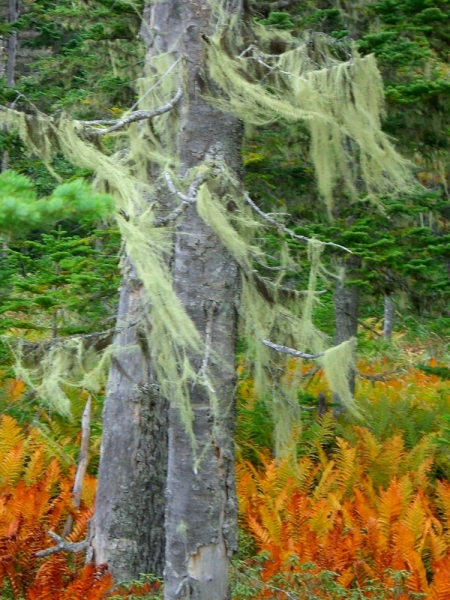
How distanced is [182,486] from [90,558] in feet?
6.19

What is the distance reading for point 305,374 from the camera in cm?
662

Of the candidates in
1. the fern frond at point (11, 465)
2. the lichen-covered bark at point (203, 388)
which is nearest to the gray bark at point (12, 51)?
the fern frond at point (11, 465)

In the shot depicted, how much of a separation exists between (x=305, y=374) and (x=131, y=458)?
6.79 ft

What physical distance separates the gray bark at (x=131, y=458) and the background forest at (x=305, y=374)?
20 cm

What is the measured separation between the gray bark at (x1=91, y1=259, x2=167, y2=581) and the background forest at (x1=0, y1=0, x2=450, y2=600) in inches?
8.0

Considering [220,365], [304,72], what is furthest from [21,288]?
[304,72]

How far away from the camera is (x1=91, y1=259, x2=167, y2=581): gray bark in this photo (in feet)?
17.1

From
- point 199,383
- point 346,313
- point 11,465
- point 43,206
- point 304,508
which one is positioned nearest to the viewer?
point 43,206

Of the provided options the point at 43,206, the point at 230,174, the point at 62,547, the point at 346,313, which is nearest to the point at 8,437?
the point at 62,547

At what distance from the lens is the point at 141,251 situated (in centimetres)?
327

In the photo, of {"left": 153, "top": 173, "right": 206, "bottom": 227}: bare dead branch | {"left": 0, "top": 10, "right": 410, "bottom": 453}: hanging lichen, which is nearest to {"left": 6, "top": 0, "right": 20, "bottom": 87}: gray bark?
{"left": 0, "top": 10, "right": 410, "bottom": 453}: hanging lichen

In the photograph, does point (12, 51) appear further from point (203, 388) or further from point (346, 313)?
point (203, 388)

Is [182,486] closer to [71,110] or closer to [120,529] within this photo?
[120,529]

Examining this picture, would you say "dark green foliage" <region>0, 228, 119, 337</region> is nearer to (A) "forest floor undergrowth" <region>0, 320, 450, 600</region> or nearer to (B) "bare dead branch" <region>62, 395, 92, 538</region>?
(B) "bare dead branch" <region>62, 395, 92, 538</region>
